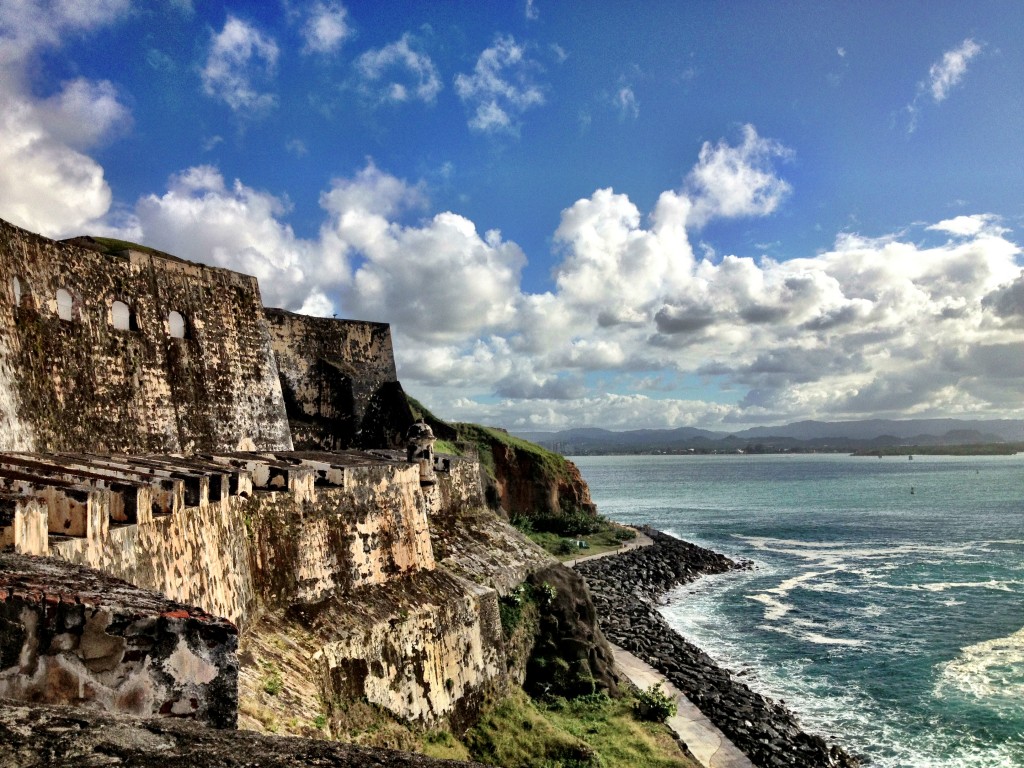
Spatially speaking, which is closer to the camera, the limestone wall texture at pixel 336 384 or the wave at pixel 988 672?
the wave at pixel 988 672

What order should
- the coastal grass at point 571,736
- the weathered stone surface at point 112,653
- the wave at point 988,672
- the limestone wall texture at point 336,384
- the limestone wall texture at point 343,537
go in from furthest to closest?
the limestone wall texture at point 336,384, the wave at point 988,672, the coastal grass at point 571,736, the limestone wall texture at point 343,537, the weathered stone surface at point 112,653

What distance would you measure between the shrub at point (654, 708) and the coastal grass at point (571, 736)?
32 centimetres

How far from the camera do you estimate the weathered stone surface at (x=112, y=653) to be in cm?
448

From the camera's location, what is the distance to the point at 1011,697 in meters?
27.5

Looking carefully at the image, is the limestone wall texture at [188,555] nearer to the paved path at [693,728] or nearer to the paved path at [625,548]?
the paved path at [693,728]

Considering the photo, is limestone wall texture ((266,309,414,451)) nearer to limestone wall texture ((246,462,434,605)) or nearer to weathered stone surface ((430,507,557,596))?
weathered stone surface ((430,507,557,596))

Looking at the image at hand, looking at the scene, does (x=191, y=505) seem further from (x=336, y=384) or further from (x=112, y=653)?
(x=336, y=384)

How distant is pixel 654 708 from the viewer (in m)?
23.0

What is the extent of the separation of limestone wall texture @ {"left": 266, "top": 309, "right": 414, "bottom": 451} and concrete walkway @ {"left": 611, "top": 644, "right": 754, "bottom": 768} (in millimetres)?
14827

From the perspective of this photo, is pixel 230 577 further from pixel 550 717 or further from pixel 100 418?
Result: pixel 550 717

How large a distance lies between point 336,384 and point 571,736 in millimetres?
18459

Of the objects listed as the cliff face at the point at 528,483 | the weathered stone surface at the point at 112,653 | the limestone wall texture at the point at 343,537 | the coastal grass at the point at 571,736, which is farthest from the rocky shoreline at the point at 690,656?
the weathered stone surface at the point at 112,653

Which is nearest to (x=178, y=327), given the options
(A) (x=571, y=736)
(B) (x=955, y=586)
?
(A) (x=571, y=736)

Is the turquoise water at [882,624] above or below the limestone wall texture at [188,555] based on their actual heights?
below
